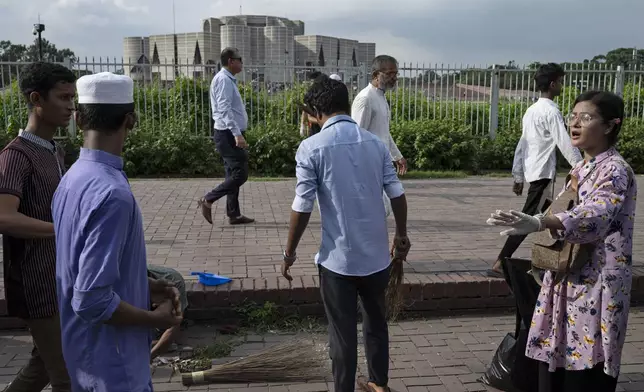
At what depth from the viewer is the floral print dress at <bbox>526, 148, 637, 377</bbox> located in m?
2.76

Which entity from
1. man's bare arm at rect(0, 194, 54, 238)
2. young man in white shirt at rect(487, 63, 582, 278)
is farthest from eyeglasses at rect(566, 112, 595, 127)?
man's bare arm at rect(0, 194, 54, 238)

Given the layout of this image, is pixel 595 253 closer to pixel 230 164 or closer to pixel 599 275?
pixel 599 275

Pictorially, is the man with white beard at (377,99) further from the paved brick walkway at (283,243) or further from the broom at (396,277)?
the broom at (396,277)

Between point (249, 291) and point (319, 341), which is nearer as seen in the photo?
point (319, 341)

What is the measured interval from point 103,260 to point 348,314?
5.43 ft

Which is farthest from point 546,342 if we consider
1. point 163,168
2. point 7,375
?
point 163,168

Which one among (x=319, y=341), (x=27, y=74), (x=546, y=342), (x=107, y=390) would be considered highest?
(x=27, y=74)

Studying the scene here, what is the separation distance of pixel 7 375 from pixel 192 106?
33.5 ft

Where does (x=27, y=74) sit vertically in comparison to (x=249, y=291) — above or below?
above

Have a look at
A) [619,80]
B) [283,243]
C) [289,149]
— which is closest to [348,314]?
[283,243]

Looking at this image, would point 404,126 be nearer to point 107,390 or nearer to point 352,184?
point 352,184

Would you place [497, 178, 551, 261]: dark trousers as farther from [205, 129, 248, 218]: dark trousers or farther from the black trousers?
[205, 129, 248, 218]: dark trousers

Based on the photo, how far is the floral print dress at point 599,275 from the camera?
109 inches

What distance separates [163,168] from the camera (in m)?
12.3
